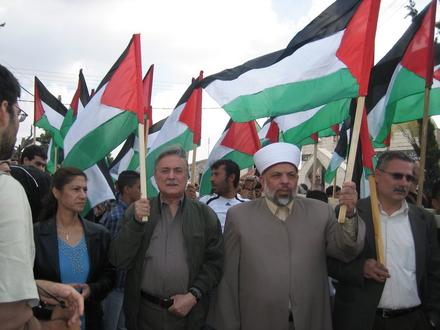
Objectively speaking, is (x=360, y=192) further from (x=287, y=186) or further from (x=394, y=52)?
(x=394, y=52)

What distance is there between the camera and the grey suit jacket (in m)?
2.89

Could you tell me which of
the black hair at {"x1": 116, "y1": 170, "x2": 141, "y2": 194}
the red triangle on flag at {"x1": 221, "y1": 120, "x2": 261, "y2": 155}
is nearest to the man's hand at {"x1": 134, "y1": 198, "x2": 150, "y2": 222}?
the black hair at {"x1": 116, "y1": 170, "x2": 141, "y2": 194}

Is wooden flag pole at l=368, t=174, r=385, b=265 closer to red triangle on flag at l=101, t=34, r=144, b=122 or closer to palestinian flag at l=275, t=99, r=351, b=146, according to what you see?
red triangle on flag at l=101, t=34, r=144, b=122

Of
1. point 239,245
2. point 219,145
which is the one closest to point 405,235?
point 239,245

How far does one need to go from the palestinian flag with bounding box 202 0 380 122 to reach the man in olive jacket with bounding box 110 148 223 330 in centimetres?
120

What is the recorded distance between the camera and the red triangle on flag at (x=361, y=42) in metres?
3.49

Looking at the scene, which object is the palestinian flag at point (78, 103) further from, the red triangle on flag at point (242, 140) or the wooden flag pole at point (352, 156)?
the wooden flag pole at point (352, 156)

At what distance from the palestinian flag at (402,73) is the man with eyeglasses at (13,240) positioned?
11.0 feet

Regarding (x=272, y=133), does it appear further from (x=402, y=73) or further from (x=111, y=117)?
(x=111, y=117)

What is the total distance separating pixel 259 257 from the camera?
298 centimetres

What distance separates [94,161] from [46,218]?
0.88 metres

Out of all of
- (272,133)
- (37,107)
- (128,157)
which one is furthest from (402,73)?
(37,107)

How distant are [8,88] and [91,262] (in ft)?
6.44

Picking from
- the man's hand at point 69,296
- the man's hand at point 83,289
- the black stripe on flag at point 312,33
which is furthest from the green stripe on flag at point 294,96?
the man's hand at point 69,296
